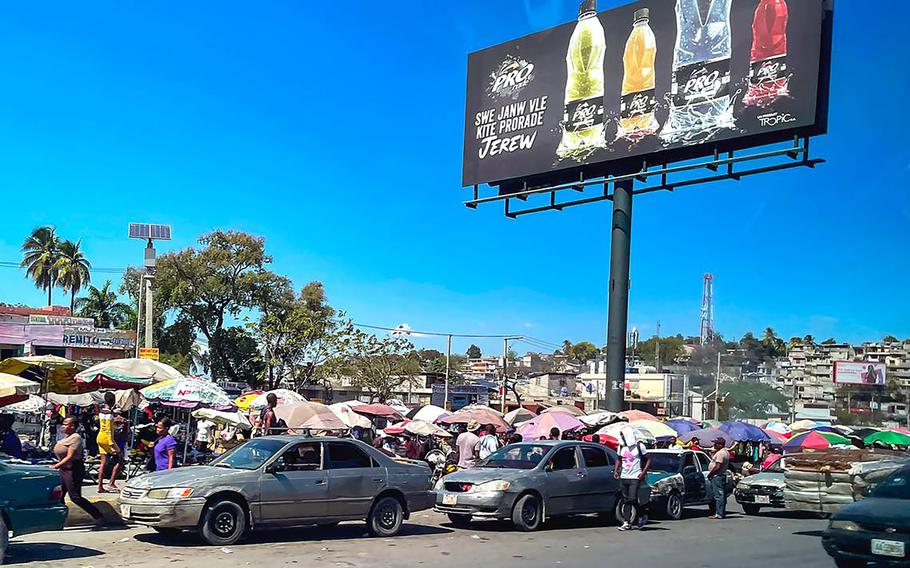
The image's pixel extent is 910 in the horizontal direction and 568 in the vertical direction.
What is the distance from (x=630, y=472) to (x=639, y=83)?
13784 millimetres

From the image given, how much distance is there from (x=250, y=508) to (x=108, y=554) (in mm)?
1937

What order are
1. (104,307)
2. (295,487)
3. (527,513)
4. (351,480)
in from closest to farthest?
(295,487)
(351,480)
(527,513)
(104,307)

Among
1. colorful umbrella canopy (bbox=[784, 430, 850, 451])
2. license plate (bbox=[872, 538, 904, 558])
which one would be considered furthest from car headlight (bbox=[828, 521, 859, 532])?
colorful umbrella canopy (bbox=[784, 430, 850, 451])

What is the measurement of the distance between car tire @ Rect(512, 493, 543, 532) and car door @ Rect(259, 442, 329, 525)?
3.45m

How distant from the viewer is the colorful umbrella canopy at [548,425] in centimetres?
2559

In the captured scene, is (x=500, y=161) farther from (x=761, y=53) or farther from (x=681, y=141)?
(x=761, y=53)

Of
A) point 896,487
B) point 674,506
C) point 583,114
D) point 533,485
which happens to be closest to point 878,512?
point 896,487

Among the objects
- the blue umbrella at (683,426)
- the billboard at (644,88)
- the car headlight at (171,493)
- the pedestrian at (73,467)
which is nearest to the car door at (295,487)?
the car headlight at (171,493)

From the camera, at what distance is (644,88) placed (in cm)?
2586

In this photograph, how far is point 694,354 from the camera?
271ft

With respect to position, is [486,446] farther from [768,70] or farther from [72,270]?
[72,270]

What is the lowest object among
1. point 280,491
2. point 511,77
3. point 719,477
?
point 719,477

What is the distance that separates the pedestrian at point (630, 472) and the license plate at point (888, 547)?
5.99 metres

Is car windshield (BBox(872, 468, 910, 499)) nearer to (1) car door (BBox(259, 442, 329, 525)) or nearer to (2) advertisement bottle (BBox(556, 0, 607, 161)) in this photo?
(1) car door (BBox(259, 442, 329, 525))
